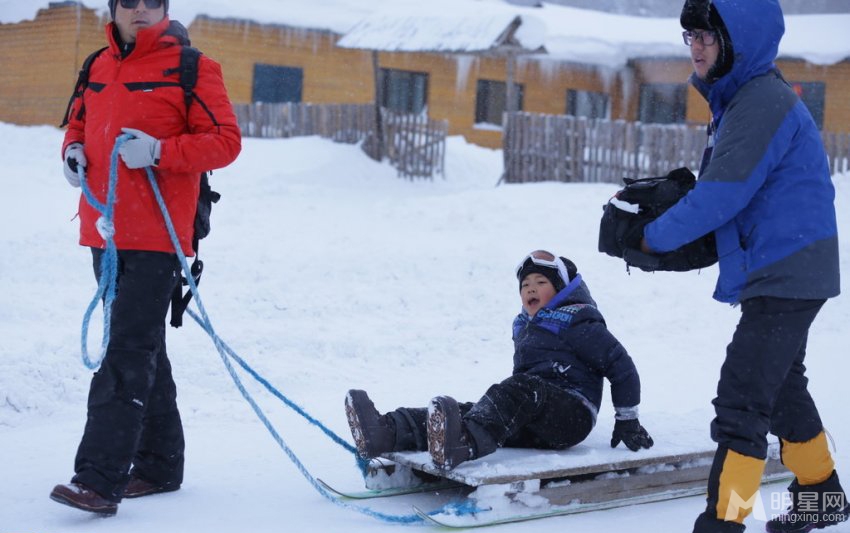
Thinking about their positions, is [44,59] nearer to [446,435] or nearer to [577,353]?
[577,353]

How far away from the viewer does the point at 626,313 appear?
8938 mm

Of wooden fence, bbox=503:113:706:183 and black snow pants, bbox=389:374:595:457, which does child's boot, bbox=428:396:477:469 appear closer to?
black snow pants, bbox=389:374:595:457

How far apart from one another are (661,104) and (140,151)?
25115mm

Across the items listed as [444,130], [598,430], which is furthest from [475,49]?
[598,430]

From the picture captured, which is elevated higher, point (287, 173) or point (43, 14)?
point (43, 14)

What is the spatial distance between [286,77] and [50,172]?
8750mm

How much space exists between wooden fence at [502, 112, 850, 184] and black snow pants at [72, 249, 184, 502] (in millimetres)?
13007

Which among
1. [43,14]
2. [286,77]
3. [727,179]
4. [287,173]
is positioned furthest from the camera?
[286,77]

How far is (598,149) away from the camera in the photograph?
1698cm

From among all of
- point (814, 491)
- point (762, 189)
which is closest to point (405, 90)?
point (814, 491)

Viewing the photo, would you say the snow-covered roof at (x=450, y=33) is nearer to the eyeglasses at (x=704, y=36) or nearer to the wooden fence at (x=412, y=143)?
the wooden fence at (x=412, y=143)

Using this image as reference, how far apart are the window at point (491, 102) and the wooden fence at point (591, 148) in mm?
8758

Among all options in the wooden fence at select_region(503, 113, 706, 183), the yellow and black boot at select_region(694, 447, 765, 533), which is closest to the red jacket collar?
the yellow and black boot at select_region(694, 447, 765, 533)

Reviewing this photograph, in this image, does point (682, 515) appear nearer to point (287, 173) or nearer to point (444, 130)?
point (287, 173)
